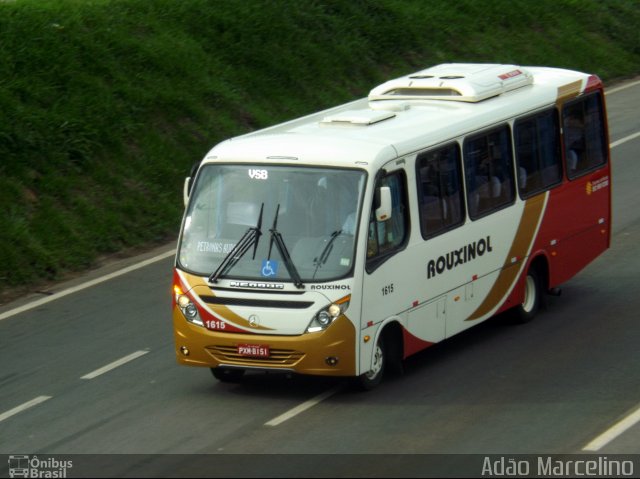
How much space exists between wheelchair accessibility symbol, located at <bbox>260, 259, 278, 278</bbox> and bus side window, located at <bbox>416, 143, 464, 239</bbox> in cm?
174

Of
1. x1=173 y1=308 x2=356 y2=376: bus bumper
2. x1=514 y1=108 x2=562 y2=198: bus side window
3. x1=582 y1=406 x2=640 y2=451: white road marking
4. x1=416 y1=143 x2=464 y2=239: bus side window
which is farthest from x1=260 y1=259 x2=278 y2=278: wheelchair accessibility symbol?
x1=514 y1=108 x2=562 y2=198: bus side window

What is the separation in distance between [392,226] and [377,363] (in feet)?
4.25

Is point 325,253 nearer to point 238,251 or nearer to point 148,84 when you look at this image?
point 238,251

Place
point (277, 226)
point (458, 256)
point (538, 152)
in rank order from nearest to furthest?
1. point (277, 226)
2. point (458, 256)
3. point (538, 152)

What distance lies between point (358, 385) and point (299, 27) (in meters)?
15.4

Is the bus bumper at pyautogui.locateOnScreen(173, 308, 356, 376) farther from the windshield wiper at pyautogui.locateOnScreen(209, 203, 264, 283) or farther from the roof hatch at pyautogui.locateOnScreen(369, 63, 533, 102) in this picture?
the roof hatch at pyautogui.locateOnScreen(369, 63, 533, 102)

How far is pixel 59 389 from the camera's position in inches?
524

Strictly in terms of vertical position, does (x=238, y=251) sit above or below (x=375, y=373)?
above

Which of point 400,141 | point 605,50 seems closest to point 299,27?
point 605,50

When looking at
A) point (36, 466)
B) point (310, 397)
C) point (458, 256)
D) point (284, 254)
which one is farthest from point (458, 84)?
point (36, 466)

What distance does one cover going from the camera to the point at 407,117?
553 inches

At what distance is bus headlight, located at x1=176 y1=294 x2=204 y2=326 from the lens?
1265 centimetres

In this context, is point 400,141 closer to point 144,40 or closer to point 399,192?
point 399,192

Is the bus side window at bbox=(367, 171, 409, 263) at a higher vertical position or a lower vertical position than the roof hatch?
lower
